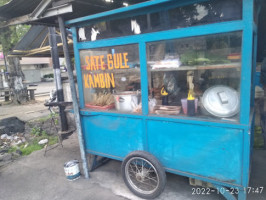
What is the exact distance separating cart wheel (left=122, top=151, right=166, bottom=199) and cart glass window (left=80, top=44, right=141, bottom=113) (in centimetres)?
66

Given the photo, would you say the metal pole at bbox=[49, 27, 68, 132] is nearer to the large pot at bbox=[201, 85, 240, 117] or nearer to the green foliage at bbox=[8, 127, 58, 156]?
the green foliage at bbox=[8, 127, 58, 156]

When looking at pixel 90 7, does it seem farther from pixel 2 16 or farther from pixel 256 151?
pixel 256 151

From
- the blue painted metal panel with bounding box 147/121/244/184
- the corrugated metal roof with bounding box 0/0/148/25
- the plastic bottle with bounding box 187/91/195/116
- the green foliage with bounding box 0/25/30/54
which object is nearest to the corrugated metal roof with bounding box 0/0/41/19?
the corrugated metal roof with bounding box 0/0/148/25

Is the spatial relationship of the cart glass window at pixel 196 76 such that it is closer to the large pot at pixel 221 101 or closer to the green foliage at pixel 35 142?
the large pot at pixel 221 101

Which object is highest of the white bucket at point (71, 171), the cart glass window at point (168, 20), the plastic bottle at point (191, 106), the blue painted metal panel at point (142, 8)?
the blue painted metal panel at point (142, 8)

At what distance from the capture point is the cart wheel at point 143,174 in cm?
266

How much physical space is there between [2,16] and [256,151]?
203 inches

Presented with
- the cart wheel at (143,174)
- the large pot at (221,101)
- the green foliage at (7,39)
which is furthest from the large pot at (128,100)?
the green foliage at (7,39)

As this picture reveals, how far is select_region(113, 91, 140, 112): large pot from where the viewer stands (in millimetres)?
3066

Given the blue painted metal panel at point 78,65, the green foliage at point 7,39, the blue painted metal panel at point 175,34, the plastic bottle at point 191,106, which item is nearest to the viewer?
the blue painted metal panel at point 175,34

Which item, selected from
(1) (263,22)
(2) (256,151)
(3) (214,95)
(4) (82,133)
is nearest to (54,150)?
(4) (82,133)

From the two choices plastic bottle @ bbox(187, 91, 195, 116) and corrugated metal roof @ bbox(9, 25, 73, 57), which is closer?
plastic bottle @ bbox(187, 91, 195, 116)

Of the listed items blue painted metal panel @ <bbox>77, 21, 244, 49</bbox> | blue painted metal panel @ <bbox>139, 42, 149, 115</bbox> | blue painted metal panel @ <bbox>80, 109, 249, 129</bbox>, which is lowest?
blue painted metal panel @ <bbox>80, 109, 249, 129</bbox>

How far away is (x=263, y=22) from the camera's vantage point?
3.48 m
